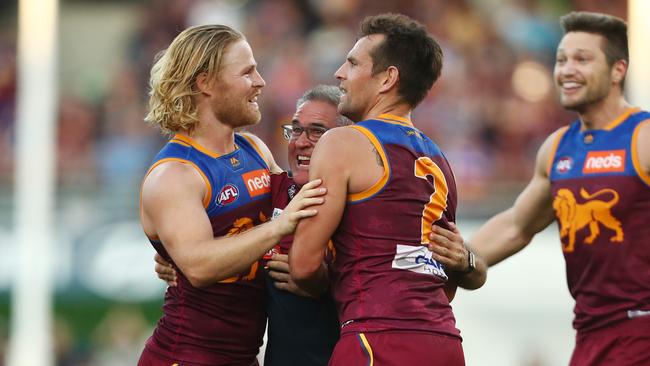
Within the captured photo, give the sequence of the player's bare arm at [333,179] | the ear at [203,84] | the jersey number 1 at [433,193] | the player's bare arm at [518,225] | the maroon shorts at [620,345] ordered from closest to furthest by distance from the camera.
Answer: the player's bare arm at [333,179], the jersey number 1 at [433,193], the ear at [203,84], the maroon shorts at [620,345], the player's bare arm at [518,225]

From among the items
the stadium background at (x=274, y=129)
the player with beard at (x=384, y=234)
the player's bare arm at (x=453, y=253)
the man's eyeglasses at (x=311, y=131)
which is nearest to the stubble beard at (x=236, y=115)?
the man's eyeglasses at (x=311, y=131)

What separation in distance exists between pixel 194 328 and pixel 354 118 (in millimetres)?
1387

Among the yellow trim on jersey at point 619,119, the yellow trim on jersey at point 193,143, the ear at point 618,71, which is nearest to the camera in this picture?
the yellow trim on jersey at point 193,143

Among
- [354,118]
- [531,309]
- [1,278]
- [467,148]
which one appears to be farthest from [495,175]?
[354,118]

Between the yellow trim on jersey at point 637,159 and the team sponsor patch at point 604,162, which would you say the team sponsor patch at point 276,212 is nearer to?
the team sponsor patch at point 604,162

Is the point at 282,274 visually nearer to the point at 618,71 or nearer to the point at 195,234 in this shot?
the point at 195,234

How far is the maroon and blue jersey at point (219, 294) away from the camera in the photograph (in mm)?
5930

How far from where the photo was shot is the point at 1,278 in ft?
45.0

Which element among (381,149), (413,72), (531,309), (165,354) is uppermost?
(413,72)

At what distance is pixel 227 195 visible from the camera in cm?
595

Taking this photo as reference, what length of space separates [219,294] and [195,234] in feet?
1.57

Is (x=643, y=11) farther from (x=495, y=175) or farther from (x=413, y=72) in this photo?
(x=413, y=72)

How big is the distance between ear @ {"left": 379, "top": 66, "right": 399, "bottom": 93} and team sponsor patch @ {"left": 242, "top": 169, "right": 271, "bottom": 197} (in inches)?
36.1

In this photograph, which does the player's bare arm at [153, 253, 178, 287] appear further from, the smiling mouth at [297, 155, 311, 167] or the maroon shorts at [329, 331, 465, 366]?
the maroon shorts at [329, 331, 465, 366]
